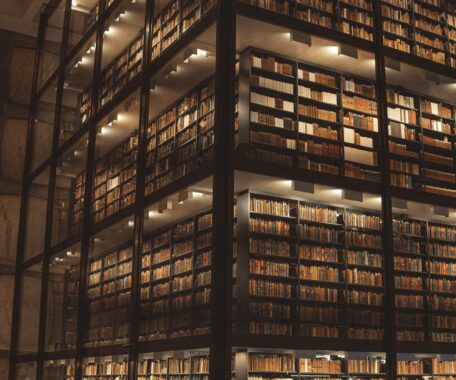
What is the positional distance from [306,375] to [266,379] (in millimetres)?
446

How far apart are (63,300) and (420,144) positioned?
530 cm

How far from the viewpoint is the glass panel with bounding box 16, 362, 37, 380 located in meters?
10.7

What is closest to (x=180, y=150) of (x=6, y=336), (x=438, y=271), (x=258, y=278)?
(x=258, y=278)

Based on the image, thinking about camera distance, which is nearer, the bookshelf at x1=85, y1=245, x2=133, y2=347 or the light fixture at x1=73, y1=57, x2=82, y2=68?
the bookshelf at x1=85, y1=245, x2=133, y2=347

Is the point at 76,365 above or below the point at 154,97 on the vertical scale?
below

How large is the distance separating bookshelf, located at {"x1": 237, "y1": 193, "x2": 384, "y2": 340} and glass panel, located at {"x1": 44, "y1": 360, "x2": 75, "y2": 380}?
3993 mm

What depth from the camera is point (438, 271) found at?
799cm

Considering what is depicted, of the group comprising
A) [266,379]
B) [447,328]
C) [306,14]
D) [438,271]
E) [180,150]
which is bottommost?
[266,379]

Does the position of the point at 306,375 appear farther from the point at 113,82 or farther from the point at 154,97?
the point at 113,82

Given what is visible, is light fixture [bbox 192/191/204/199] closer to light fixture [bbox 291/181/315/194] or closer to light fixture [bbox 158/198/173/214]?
light fixture [bbox 158/198/173/214]

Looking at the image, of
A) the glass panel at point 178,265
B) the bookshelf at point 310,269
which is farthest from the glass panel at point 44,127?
the bookshelf at point 310,269

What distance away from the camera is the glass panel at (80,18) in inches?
424

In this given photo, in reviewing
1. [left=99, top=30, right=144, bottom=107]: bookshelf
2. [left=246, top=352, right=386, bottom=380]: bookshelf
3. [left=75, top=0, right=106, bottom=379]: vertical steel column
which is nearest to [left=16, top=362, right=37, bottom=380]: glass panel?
[left=75, top=0, right=106, bottom=379]: vertical steel column

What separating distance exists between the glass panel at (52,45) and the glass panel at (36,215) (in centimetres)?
178
